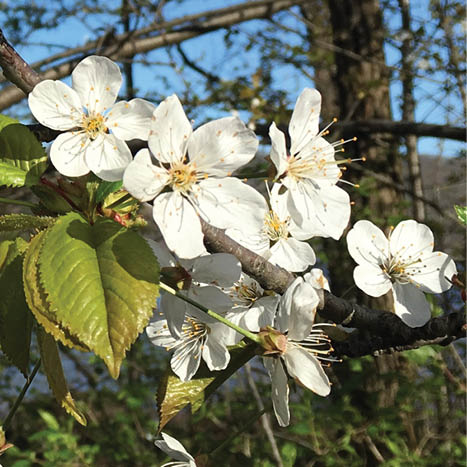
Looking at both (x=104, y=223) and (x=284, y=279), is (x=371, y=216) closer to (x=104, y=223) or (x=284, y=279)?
(x=284, y=279)

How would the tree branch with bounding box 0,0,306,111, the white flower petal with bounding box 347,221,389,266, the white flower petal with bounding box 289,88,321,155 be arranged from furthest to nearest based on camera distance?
the tree branch with bounding box 0,0,306,111 < the white flower petal with bounding box 347,221,389,266 < the white flower petal with bounding box 289,88,321,155

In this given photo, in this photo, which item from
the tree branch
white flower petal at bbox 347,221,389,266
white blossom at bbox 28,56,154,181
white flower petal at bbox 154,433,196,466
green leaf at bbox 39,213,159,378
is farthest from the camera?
the tree branch

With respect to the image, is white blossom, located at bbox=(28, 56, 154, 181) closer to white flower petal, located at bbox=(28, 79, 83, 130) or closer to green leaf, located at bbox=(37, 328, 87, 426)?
white flower petal, located at bbox=(28, 79, 83, 130)

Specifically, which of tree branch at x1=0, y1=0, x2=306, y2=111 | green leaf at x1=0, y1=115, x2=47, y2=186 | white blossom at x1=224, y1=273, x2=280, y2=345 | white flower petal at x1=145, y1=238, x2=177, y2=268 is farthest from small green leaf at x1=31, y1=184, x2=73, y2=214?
tree branch at x1=0, y1=0, x2=306, y2=111

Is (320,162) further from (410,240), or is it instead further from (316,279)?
(410,240)

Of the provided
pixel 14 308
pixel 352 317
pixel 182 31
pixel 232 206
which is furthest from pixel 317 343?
pixel 182 31

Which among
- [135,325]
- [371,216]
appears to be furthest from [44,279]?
[371,216]
